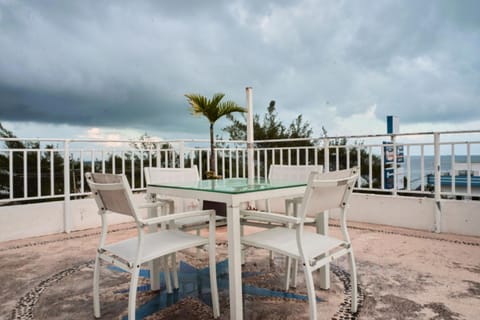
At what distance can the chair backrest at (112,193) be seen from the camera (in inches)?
60.1

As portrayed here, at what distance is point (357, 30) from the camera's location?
544cm

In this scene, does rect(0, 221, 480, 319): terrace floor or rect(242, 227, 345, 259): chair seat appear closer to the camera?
rect(242, 227, 345, 259): chair seat

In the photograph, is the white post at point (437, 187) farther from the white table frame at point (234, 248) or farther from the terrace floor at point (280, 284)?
the white table frame at point (234, 248)

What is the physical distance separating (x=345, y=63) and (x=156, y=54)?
383 centimetres

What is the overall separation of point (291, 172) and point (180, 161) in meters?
2.34

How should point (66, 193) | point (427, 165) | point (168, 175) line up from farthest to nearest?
point (66, 193) → point (427, 165) → point (168, 175)

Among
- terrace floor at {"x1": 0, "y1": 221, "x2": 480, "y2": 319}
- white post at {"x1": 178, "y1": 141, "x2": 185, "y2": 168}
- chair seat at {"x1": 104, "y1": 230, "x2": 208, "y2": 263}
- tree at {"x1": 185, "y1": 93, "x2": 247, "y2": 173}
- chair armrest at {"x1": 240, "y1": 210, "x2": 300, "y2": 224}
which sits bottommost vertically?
terrace floor at {"x1": 0, "y1": 221, "x2": 480, "y2": 319}

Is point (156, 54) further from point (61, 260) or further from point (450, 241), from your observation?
point (450, 241)

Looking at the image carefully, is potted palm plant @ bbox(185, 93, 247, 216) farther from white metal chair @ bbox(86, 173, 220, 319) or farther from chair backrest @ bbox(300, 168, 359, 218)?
chair backrest @ bbox(300, 168, 359, 218)

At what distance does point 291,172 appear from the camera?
8.74 ft

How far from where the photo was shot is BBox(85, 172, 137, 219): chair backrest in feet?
5.01

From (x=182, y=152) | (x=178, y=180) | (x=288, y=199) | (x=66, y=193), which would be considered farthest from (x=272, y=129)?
(x=288, y=199)

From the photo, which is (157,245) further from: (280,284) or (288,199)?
(288,199)

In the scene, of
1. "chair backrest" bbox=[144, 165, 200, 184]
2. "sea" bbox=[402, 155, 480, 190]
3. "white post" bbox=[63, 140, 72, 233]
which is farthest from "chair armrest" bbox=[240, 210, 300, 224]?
"white post" bbox=[63, 140, 72, 233]
